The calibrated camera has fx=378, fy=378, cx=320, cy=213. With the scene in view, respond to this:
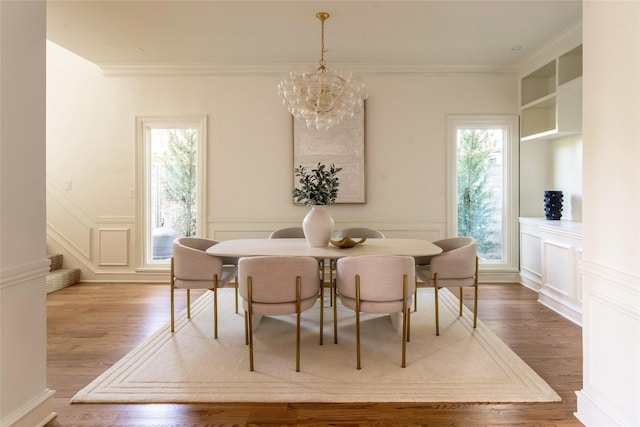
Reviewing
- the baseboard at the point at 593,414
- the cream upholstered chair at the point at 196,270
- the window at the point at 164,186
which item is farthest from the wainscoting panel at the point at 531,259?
A: the window at the point at 164,186

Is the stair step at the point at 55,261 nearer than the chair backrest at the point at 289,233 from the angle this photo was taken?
No

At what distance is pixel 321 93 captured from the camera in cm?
332

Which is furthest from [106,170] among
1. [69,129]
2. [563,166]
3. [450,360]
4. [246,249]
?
[563,166]

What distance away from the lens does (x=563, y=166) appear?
4707 mm

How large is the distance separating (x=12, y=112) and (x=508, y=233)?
17.3ft

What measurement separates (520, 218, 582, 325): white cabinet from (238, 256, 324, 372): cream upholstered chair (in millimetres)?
2658

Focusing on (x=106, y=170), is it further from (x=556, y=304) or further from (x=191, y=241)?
(x=556, y=304)

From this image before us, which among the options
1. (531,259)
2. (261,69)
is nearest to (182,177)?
(261,69)

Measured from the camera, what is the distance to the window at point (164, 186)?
518 centimetres

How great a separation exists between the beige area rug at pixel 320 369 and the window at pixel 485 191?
82.5 inches

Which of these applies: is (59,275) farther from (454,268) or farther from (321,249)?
(454,268)

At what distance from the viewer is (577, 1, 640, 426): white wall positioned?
167 centimetres

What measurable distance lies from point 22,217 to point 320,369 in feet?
6.30

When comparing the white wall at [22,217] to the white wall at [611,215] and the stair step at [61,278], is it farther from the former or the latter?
→ the stair step at [61,278]
